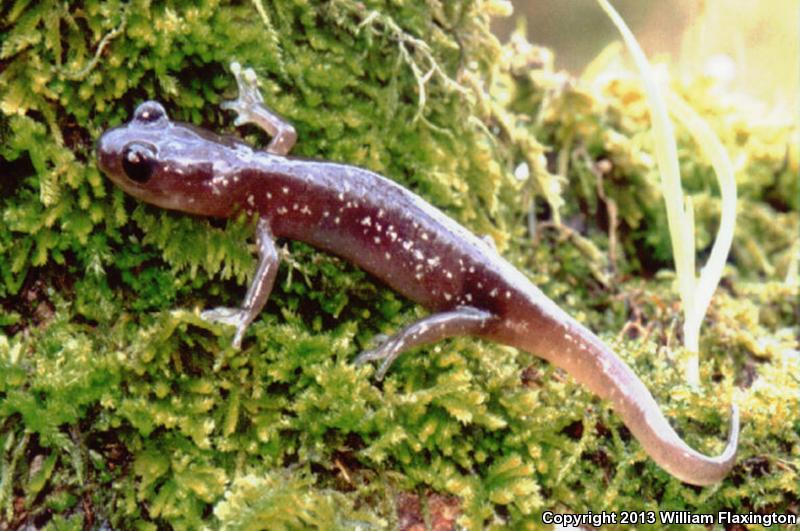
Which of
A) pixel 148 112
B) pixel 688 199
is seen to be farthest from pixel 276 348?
pixel 688 199

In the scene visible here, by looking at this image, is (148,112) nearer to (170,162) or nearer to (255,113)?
(170,162)

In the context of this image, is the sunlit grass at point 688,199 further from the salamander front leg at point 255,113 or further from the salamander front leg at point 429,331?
the salamander front leg at point 255,113

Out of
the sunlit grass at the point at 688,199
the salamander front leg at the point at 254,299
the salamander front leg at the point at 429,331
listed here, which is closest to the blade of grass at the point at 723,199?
the sunlit grass at the point at 688,199

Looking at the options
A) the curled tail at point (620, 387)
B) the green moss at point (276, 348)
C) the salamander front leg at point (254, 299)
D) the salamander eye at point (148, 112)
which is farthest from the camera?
the salamander eye at point (148, 112)

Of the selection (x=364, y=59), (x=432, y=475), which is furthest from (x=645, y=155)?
(x=432, y=475)

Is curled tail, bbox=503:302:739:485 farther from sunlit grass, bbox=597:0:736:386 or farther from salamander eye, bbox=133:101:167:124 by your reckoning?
salamander eye, bbox=133:101:167:124

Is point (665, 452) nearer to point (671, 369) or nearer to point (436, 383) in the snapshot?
point (671, 369)
